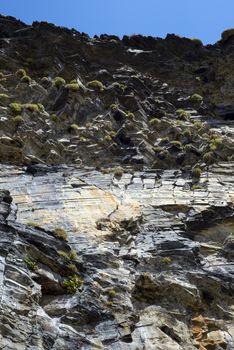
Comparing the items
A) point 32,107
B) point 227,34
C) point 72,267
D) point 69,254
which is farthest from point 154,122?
point 72,267

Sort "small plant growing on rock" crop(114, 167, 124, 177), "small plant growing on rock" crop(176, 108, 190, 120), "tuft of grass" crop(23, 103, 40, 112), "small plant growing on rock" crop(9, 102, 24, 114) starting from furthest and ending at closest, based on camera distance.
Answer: "small plant growing on rock" crop(176, 108, 190, 120)
"tuft of grass" crop(23, 103, 40, 112)
"small plant growing on rock" crop(9, 102, 24, 114)
"small plant growing on rock" crop(114, 167, 124, 177)

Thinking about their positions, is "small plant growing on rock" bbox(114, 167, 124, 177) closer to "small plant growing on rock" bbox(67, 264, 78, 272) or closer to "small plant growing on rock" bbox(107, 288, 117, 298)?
"small plant growing on rock" bbox(67, 264, 78, 272)

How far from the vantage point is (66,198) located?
29.2 m

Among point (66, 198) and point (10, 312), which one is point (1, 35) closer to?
point (66, 198)

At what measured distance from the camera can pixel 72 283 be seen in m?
20.9

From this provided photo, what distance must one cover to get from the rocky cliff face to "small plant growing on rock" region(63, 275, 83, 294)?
0.14 ft

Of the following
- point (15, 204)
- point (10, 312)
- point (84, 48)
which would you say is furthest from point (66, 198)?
point (84, 48)

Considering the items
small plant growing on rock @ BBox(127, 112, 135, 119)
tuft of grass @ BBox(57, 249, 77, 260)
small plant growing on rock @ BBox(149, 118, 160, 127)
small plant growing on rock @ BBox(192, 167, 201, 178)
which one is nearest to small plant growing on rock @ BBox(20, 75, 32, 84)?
small plant growing on rock @ BBox(127, 112, 135, 119)

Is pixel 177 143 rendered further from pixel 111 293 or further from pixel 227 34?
pixel 227 34

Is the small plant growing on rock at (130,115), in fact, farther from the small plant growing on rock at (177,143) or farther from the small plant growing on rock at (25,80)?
the small plant growing on rock at (25,80)

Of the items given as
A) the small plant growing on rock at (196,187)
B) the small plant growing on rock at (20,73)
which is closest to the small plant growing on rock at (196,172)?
the small plant growing on rock at (196,187)

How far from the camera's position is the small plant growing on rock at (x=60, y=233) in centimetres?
2414

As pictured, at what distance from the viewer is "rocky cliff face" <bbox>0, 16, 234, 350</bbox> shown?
64.1ft

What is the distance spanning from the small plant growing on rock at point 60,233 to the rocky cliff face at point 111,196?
0.07 meters
